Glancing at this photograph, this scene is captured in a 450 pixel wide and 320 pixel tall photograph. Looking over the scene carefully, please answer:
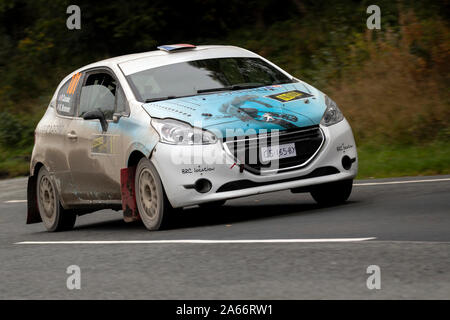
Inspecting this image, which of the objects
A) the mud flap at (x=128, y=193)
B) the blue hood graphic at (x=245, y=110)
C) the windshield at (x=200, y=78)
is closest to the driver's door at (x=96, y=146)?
the mud flap at (x=128, y=193)

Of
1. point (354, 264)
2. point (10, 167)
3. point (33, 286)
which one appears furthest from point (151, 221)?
point (10, 167)

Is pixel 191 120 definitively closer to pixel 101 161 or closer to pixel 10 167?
pixel 101 161


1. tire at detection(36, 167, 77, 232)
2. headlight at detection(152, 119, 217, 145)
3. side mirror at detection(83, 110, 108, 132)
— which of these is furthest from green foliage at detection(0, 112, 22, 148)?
→ headlight at detection(152, 119, 217, 145)

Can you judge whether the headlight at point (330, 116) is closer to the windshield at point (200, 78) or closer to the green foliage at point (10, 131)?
the windshield at point (200, 78)

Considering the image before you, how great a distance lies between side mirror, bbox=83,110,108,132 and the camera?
9883 mm

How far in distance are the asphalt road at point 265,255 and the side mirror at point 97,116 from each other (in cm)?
112

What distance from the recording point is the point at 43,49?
1010 inches

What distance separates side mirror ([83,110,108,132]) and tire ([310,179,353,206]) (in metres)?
2.22

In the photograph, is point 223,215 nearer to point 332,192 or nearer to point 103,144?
point 332,192

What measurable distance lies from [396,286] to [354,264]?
753 mm

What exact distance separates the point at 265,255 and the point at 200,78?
3270mm

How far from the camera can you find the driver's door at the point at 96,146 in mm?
9805

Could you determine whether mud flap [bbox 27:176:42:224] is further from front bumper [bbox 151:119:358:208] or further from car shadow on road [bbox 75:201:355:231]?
front bumper [bbox 151:119:358:208]

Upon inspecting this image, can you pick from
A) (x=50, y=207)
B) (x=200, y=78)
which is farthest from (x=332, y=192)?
(x=50, y=207)
